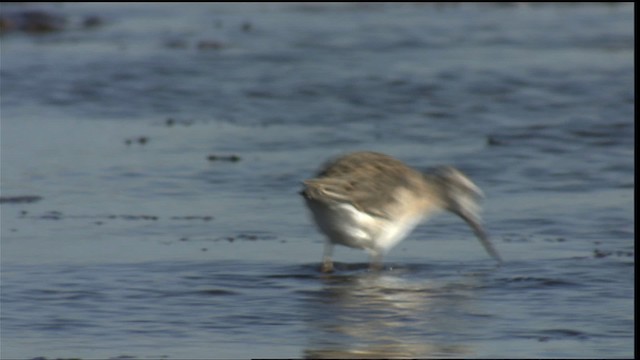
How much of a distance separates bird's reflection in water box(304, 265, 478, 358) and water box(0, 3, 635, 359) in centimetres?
2

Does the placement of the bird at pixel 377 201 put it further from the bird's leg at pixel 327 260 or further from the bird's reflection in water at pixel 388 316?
the bird's reflection in water at pixel 388 316

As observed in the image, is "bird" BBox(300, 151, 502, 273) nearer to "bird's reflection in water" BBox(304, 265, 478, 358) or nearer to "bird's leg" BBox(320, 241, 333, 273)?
"bird's leg" BBox(320, 241, 333, 273)

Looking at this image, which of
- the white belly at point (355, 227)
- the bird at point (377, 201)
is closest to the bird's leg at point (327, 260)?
the bird at point (377, 201)

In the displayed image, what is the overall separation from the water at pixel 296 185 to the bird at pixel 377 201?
8.0 inches

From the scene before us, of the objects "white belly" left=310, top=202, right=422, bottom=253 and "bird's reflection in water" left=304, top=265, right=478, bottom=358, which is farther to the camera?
"white belly" left=310, top=202, right=422, bottom=253

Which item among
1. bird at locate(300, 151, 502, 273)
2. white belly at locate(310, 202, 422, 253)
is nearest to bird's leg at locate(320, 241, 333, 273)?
bird at locate(300, 151, 502, 273)

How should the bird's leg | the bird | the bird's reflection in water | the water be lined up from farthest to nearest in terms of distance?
the bird's leg, the bird, the water, the bird's reflection in water

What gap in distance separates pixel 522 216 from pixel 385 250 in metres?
1.86

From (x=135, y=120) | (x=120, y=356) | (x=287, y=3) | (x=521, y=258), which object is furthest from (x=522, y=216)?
(x=287, y=3)

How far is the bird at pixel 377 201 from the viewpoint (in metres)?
9.86

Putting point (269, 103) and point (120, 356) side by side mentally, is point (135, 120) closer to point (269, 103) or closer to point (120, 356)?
point (269, 103)

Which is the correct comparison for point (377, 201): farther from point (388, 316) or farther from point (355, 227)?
point (388, 316)

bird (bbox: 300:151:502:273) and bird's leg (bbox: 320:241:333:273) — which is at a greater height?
bird (bbox: 300:151:502:273)

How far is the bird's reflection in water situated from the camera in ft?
26.2
